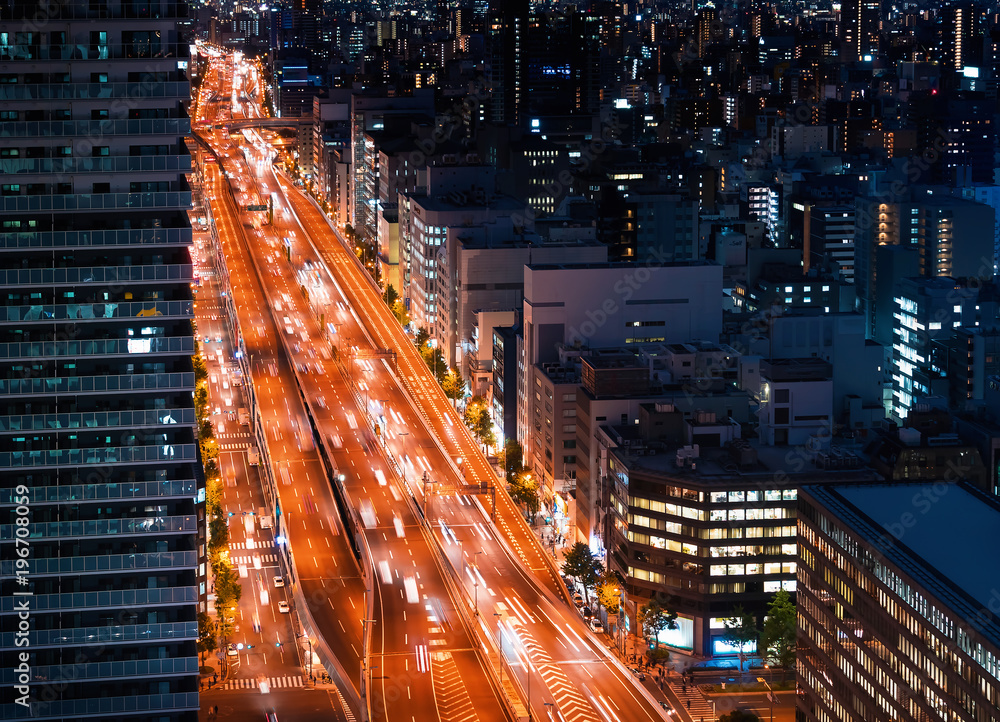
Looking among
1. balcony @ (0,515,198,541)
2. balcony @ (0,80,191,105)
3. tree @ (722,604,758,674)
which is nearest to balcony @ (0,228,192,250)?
balcony @ (0,80,191,105)

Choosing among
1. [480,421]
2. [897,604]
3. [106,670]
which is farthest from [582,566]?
[106,670]

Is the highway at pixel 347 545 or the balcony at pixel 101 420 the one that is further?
the highway at pixel 347 545

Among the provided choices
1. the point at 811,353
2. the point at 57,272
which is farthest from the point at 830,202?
the point at 57,272

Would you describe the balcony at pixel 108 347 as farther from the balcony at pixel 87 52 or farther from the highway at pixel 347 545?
the highway at pixel 347 545

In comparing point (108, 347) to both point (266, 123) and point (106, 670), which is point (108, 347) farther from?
A: point (266, 123)

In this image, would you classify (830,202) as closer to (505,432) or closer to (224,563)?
(505,432)

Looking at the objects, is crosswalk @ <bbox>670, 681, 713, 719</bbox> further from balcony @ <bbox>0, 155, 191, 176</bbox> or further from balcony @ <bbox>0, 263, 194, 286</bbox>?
balcony @ <bbox>0, 155, 191, 176</bbox>

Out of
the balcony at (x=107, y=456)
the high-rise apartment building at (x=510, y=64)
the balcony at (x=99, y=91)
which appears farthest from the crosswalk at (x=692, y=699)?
the high-rise apartment building at (x=510, y=64)
